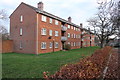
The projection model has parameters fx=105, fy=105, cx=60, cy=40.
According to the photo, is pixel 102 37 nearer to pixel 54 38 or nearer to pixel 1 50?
pixel 54 38

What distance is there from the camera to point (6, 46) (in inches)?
920

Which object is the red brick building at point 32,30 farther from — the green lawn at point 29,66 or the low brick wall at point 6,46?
the green lawn at point 29,66

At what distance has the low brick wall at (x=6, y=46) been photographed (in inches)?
895

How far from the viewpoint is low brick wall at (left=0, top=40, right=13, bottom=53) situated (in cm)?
2272

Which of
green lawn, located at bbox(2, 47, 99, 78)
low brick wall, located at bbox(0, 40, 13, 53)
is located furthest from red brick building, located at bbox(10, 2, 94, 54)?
green lawn, located at bbox(2, 47, 99, 78)

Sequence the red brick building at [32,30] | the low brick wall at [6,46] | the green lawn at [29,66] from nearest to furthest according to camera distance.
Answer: the green lawn at [29,66], the red brick building at [32,30], the low brick wall at [6,46]

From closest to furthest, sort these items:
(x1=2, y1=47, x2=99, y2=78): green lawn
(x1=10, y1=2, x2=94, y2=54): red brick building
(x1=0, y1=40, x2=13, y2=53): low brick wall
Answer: (x1=2, y1=47, x2=99, y2=78): green lawn < (x1=10, y1=2, x2=94, y2=54): red brick building < (x1=0, y1=40, x2=13, y2=53): low brick wall

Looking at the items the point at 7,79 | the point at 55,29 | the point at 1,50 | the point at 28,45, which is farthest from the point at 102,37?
the point at 7,79

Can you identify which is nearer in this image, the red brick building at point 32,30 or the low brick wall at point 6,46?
the red brick building at point 32,30

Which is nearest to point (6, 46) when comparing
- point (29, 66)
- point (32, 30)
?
point (32, 30)

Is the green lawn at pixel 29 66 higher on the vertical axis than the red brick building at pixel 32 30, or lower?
lower

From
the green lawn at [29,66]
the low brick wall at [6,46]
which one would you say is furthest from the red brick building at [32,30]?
the green lawn at [29,66]

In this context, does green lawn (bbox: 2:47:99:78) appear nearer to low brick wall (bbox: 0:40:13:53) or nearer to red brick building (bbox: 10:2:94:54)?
red brick building (bbox: 10:2:94:54)

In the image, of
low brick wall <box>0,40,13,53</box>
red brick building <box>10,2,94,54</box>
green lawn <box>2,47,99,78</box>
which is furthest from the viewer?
low brick wall <box>0,40,13,53</box>
